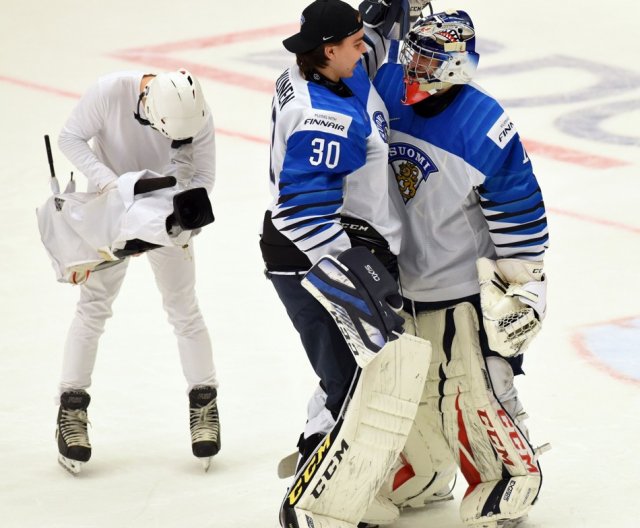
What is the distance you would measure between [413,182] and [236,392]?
4.67ft

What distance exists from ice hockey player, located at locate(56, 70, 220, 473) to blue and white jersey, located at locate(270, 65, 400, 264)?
515 mm

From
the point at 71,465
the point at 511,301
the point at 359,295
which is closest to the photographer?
the point at 359,295

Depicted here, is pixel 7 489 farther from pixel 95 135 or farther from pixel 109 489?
pixel 95 135

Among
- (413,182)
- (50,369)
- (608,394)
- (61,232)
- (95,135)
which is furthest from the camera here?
(50,369)

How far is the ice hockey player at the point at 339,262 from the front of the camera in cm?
290

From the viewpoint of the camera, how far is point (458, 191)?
3141 millimetres

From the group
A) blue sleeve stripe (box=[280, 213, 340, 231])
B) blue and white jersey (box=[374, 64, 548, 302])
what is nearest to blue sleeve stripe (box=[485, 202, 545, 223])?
blue and white jersey (box=[374, 64, 548, 302])

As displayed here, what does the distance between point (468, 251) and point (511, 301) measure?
0.19 metres

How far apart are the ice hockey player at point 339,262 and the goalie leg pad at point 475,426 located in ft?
0.75

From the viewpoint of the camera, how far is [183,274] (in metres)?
3.87

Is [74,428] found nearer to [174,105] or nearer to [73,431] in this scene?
[73,431]

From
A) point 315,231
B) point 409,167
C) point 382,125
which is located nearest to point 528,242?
point 409,167

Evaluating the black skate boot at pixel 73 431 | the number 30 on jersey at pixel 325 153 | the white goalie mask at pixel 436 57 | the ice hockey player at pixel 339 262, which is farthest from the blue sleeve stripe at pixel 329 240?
the black skate boot at pixel 73 431

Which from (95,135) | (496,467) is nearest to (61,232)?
(95,135)
